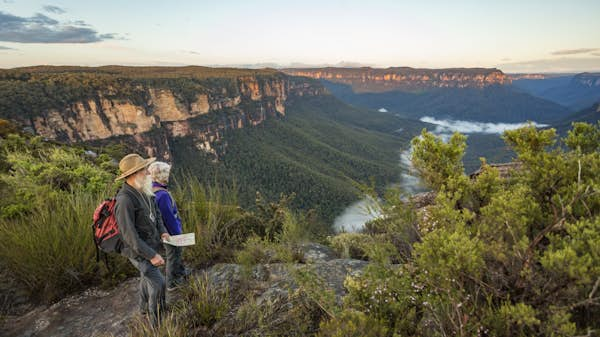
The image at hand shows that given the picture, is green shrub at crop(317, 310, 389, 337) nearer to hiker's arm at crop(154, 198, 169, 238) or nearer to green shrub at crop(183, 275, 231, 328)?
green shrub at crop(183, 275, 231, 328)

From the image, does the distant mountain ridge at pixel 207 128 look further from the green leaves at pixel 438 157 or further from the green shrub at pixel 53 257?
the green leaves at pixel 438 157

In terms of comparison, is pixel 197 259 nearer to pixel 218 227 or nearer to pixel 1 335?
pixel 218 227

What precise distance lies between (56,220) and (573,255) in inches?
187

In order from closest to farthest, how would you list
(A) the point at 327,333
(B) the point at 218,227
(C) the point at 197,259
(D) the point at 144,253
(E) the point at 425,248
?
1. (E) the point at 425,248
2. (A) the point at 327,333
3. (D) the point at 144,253
4. (C) the point at 197,259
5. (B) the point at 218,227

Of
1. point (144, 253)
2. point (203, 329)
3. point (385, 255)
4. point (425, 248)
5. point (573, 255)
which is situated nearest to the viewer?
point (573, 255)

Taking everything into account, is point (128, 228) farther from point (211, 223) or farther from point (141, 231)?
point (211, 223)

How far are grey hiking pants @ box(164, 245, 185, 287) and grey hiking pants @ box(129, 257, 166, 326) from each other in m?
0.54

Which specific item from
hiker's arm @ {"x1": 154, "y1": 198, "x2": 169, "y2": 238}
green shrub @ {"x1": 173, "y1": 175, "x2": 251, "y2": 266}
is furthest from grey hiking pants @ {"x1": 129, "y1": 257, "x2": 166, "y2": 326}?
green shrub @ {"x1": 173, "y1": 175, "x2": 251, "y2": 266}

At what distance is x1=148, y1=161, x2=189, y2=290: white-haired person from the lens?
11.8 ft

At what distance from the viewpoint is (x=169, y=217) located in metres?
3.72

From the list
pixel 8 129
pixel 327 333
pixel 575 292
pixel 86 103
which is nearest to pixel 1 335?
pixel 327 333

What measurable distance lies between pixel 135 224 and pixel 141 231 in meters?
0.10

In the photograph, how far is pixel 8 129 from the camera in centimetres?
1273

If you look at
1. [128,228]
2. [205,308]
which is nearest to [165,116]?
[128,228]
